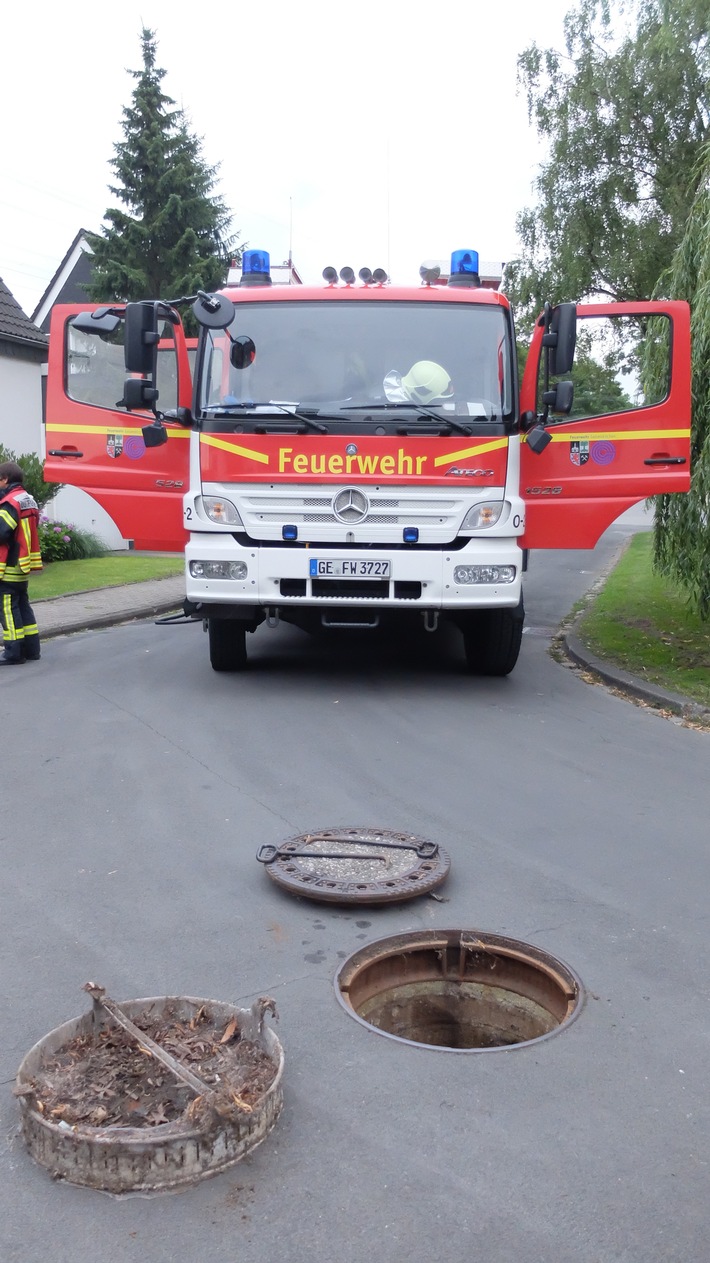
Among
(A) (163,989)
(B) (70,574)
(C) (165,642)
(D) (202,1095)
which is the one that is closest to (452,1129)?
(D) (202,1095)

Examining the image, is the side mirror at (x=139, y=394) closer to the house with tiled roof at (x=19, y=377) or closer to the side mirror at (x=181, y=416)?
the side mirror at (x=181, y=416)

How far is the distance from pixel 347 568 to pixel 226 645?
1.58 m

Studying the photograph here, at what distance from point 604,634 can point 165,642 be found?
15.3 feet

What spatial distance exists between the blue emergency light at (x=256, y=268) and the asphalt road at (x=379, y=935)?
3454mm

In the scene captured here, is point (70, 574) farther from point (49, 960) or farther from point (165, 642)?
point (49, 960)

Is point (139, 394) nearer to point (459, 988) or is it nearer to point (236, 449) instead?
point (236, 449)

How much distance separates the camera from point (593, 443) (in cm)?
887

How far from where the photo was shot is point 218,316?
823cm

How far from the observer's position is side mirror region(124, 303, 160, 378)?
27.3ft

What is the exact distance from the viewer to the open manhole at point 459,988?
12.9 feet

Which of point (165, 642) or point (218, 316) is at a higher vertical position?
point (218, 316)

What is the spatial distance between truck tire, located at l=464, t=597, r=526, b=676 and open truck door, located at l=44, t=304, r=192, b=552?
8.39ft

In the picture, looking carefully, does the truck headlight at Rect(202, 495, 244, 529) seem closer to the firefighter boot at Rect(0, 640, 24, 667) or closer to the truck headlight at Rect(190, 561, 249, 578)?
the truck headlight at Rect(190, 561, 249, 578)

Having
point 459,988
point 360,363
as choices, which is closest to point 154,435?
point 360,363
